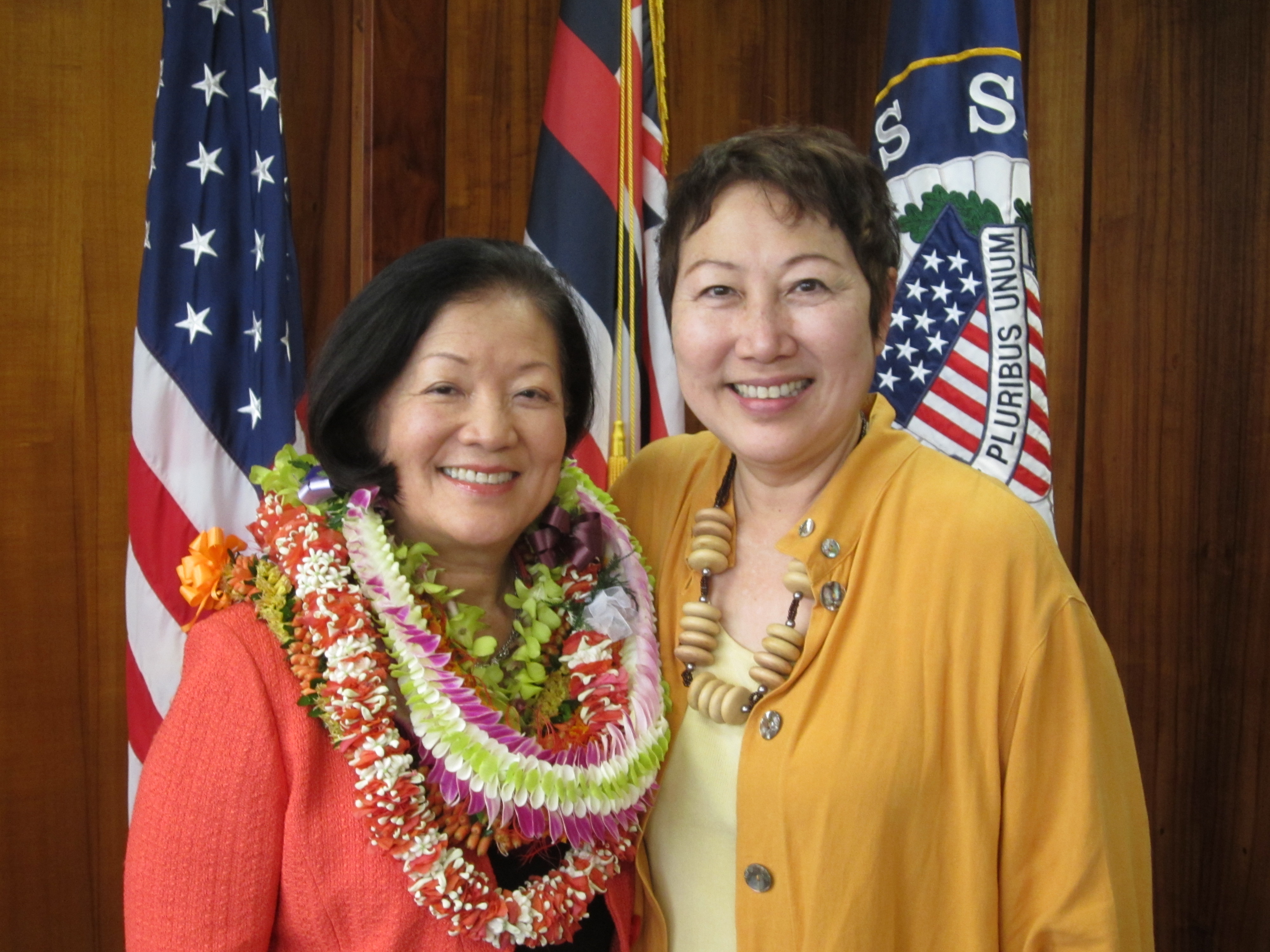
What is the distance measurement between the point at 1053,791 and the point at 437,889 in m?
0.74

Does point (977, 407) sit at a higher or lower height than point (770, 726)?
higher

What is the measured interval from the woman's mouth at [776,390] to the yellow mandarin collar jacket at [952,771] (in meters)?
0.24

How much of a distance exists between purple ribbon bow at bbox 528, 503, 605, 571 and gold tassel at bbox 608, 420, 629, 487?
360mm

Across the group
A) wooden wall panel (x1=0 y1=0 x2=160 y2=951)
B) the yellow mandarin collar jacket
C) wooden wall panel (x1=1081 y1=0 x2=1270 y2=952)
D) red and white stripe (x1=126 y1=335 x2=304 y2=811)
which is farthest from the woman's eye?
wooden wall panel (x1=1081 y1=0 x2=1270 y2=952)

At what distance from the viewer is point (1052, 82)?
2.53m

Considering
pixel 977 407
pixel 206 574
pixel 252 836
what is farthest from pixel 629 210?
pixel 252 836

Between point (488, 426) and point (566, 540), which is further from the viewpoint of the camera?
point (566, 540)

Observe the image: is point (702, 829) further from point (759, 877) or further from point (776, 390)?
point (776, 390)

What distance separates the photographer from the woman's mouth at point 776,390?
4.29 feet

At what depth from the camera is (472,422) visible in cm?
128

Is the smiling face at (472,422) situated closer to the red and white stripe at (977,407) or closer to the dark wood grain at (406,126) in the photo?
the dark wood grain at (406,126)

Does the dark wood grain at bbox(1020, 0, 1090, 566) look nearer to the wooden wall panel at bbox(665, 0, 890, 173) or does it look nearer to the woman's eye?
the wooden wall panel at bbox(665, 0, 890, 173)

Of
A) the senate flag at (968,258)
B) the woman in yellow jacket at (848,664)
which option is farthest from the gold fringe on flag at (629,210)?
the woman in yellow jacket at (848,664)

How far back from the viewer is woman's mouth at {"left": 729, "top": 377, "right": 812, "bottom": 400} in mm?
1308
